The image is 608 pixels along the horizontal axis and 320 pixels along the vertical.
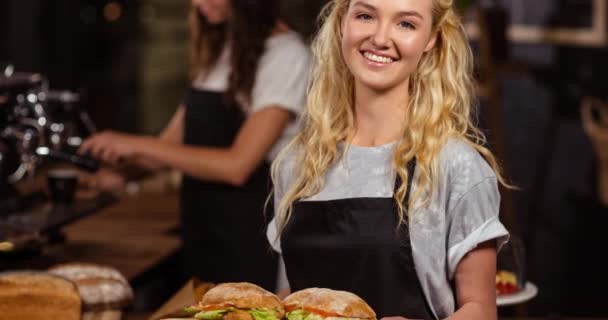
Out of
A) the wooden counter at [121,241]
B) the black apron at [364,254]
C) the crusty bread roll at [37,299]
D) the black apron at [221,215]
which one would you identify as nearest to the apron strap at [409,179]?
the black apron at [364,254]

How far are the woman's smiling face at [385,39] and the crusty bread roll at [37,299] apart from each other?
0.76 metres

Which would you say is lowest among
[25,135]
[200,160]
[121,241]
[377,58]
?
[121,241]

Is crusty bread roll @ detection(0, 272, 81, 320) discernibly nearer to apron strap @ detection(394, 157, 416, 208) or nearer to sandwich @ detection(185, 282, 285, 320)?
sandwich @ detection(185, 282, 285, 320)

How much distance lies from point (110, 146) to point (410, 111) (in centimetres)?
138

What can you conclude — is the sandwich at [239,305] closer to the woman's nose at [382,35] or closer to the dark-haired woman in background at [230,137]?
the woman's nose at [382,35]

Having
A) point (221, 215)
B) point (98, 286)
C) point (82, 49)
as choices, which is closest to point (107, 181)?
point (221, 215)

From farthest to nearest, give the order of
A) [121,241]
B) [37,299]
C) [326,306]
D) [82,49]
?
[82,49] → [121,241] → [37,299] → [326,306]

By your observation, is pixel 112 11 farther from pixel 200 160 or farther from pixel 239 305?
pixel 239 305

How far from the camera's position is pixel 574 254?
495cm

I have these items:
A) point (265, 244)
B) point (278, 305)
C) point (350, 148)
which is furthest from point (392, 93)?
point (265, 244)

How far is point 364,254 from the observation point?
1.88m

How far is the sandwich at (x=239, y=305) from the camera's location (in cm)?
175

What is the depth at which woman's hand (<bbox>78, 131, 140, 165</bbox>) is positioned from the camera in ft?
10.1

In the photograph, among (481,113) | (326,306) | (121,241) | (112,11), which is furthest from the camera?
(112,11)
